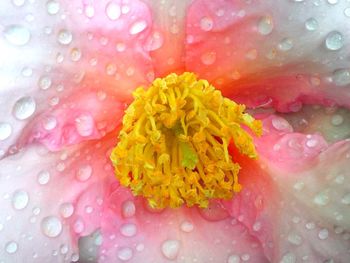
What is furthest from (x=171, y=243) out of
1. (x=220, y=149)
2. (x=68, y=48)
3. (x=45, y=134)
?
(x=68, y=48)

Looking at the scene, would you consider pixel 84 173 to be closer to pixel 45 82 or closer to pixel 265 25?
pixel 45 82

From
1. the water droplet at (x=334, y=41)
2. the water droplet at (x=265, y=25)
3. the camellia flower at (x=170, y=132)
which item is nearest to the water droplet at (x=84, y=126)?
the camellia flower at (x=170, y=132)

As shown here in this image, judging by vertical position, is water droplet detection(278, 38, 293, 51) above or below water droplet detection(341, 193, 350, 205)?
above

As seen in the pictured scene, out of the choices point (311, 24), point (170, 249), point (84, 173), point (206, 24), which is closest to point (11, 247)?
point (84, 173)

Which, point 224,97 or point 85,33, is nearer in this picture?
point 85,33

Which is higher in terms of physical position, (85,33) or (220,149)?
(85,33)

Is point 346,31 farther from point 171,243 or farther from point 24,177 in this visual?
point 24,177

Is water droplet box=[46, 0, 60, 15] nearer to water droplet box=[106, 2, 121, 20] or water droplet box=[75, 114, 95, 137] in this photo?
water droplet box=[106, 2, 121, 20]

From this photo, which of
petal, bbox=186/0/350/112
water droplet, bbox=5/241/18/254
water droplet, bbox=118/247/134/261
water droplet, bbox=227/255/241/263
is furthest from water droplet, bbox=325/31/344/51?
water droplet, bbox=5/241/18/254
